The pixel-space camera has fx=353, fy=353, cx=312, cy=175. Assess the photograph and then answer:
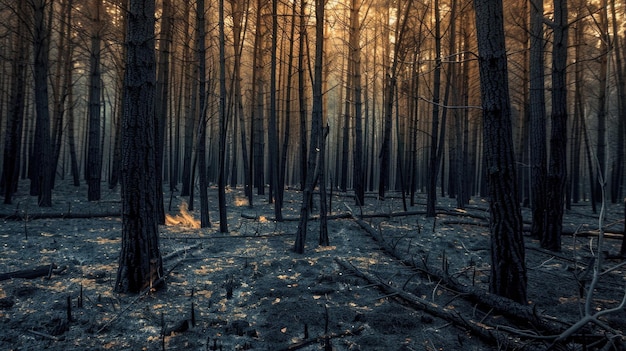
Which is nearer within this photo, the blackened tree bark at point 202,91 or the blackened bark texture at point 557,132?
the blackened bark texture at point 557,132

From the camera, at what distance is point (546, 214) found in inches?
248

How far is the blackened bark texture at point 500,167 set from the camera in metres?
3.67

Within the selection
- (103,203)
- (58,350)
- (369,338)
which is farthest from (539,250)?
(103,203)

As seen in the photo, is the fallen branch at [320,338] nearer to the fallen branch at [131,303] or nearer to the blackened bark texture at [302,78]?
the fallen branch at [131,303]

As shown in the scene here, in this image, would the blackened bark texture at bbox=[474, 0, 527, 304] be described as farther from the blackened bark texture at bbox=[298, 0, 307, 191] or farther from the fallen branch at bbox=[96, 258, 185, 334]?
the blackened bark texture at bbox=[298, 0, 307, 191]

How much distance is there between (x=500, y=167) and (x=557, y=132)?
3.36 m

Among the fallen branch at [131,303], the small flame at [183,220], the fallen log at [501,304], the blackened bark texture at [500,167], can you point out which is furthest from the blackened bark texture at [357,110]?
the fallen branch at [131,303]

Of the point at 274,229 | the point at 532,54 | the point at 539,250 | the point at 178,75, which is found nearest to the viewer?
the point at 539,250

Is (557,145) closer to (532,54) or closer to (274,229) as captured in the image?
(532,54)

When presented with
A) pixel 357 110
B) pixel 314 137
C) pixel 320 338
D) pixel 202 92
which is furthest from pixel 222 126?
pixel 357 110

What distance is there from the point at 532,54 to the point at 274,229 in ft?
20.8

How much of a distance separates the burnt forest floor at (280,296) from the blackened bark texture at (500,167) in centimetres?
34

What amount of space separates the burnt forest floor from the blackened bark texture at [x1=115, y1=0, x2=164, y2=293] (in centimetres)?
26

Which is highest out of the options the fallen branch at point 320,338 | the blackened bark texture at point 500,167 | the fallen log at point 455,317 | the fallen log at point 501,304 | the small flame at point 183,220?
the blackened bark texture at point 500,167
